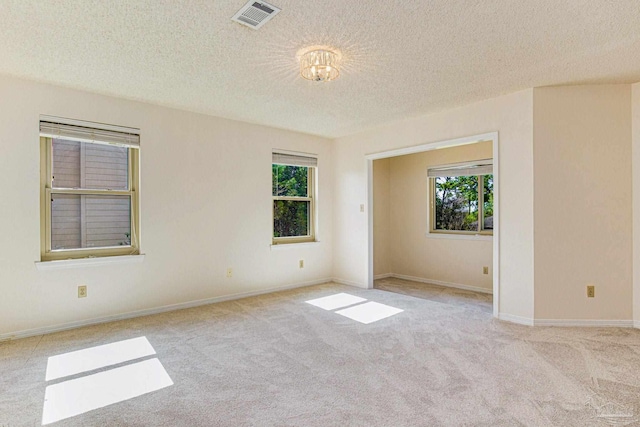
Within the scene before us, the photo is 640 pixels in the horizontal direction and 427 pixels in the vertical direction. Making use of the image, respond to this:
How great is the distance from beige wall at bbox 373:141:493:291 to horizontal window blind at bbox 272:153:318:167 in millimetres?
1208

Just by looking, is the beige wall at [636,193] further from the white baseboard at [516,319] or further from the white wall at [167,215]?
the white wall at [167,215]

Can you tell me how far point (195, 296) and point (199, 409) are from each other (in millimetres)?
2368

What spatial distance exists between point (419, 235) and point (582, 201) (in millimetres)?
2560

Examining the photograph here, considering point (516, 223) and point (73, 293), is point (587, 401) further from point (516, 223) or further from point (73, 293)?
point (73, 293)

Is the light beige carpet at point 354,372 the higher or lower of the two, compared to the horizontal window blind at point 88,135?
lower

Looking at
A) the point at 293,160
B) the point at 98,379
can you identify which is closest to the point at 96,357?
the point at 98,379

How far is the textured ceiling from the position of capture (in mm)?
2061

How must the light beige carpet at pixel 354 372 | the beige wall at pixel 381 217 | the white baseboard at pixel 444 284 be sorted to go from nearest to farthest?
the light beige carpet at pixel 354 372
the white baseboard at pixel 444 284
the beige wall at pixel 381 217

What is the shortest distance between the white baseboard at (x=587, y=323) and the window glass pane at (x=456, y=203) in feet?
6.48

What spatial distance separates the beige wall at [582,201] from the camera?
11.0 ft

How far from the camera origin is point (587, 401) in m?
2.03

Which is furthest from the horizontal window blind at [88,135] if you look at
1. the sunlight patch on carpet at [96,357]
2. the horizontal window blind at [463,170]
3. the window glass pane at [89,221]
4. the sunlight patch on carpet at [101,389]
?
the horizontal window blind at [463,170]

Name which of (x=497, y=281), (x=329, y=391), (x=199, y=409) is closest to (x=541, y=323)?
(x=497, y=281)

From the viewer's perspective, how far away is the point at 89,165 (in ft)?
11.8
